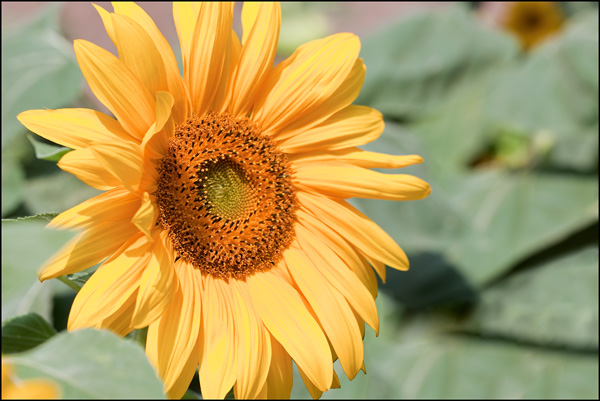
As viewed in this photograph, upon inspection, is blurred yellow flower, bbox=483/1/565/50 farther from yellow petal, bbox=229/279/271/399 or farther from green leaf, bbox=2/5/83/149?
yellow petal, bbox=229/279/271/399

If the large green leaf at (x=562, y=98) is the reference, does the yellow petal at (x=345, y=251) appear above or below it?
above

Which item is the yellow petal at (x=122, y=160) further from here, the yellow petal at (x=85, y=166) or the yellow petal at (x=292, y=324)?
the yellow petal at (x=292, y=324)

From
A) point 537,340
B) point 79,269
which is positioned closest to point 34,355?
point 79,269

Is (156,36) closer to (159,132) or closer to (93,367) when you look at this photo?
(159,132)

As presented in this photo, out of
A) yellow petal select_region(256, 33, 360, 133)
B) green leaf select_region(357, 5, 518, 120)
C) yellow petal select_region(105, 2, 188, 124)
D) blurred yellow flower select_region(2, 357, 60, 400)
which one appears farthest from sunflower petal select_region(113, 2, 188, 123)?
green leaf select_region(357, 5, 518, 120)

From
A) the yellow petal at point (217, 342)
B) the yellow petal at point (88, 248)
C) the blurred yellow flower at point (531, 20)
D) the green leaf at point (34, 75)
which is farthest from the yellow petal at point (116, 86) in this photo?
the blurred yellow flower at point (531, 20)

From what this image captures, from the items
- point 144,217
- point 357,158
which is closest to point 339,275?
point 357,158

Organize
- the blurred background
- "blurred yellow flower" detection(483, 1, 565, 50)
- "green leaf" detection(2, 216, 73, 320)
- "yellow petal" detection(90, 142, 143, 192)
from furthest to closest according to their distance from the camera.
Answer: "blurred yellow flower" detection(483, 1, 565, 50)
the blurred background
"yellow petal" detection(90, 142, 143, 192)
"green leaf" detection(2, 216, 73, 320)

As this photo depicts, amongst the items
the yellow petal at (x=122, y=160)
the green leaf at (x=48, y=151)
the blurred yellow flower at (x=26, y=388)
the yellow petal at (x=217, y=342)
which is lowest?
the yellow petal at (x=217, y=342)
